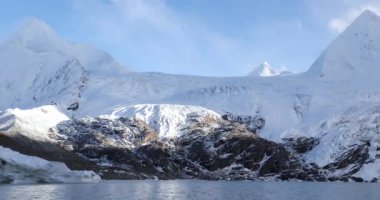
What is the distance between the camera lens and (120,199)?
477 feet

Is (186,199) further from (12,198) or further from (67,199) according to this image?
(12,198)

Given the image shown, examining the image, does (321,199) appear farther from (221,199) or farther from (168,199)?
(168,199)

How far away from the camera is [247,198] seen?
156750mm

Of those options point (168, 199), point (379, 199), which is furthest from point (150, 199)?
point (379, 199)

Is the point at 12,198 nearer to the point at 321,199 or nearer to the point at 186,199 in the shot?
the point at 186,199

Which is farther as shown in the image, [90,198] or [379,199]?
[379,199]

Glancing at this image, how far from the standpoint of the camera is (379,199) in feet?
528

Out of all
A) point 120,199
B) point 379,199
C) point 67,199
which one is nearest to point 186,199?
point 120,199

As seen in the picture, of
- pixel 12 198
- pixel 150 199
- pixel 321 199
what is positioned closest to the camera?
pixel 12 198

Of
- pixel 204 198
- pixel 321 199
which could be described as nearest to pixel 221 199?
pixel 204 198

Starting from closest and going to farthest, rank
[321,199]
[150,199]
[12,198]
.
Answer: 1. [12,198]
2. [150,199]
3. [321,199]

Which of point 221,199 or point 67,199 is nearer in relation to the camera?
point 67,199

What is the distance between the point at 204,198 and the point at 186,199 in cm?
668

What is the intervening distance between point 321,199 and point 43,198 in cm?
6528
